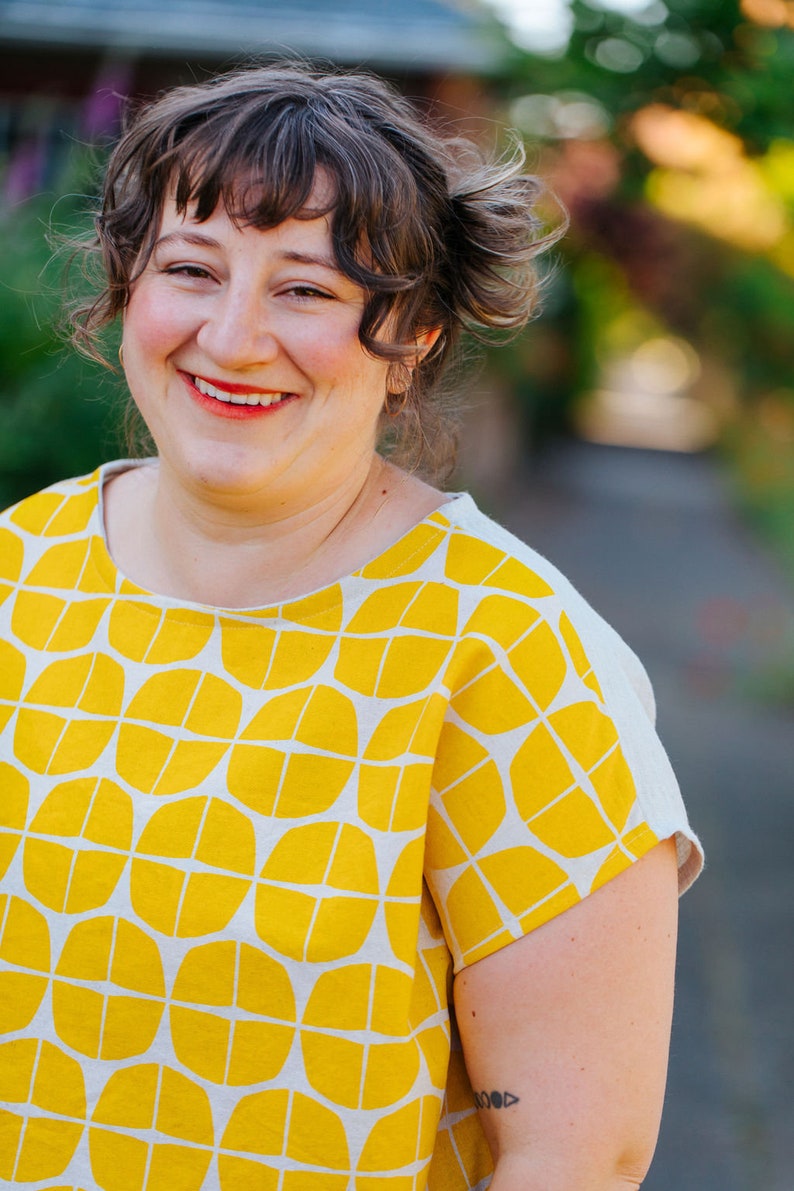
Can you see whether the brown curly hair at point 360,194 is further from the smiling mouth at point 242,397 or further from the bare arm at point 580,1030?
the bare arm at point 580,1030

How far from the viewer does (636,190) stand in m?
5.04

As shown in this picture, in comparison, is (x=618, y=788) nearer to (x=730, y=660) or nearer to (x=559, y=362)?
(x=730, y=660)

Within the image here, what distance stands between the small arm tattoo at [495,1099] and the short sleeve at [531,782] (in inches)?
5.7

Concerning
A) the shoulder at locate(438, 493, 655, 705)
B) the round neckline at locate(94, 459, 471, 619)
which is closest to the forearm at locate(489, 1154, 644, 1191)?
the shoulder at locate(438, 493, 655, 705)

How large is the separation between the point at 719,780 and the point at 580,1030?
15.5 ft

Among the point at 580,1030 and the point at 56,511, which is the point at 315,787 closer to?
the point at 580,1030

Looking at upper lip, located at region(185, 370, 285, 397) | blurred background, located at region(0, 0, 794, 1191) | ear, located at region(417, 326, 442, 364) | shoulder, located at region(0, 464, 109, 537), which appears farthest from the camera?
blurred background, located at region(0, 0, 794, 1191)

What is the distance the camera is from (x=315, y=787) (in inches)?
55.5

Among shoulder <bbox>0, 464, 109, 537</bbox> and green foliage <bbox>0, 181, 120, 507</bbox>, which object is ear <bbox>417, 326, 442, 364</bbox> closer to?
shoulder <bbox>0, 464, 109, 537</bbox>

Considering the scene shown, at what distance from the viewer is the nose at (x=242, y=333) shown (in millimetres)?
1428

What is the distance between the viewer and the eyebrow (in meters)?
1.43

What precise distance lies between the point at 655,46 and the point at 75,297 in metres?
3.08

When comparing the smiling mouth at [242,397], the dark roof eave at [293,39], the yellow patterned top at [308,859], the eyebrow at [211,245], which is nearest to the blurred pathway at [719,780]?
the yellow patterned top at [308,859]

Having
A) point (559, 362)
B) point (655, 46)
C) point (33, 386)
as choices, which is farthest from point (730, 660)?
point (559, 362)
